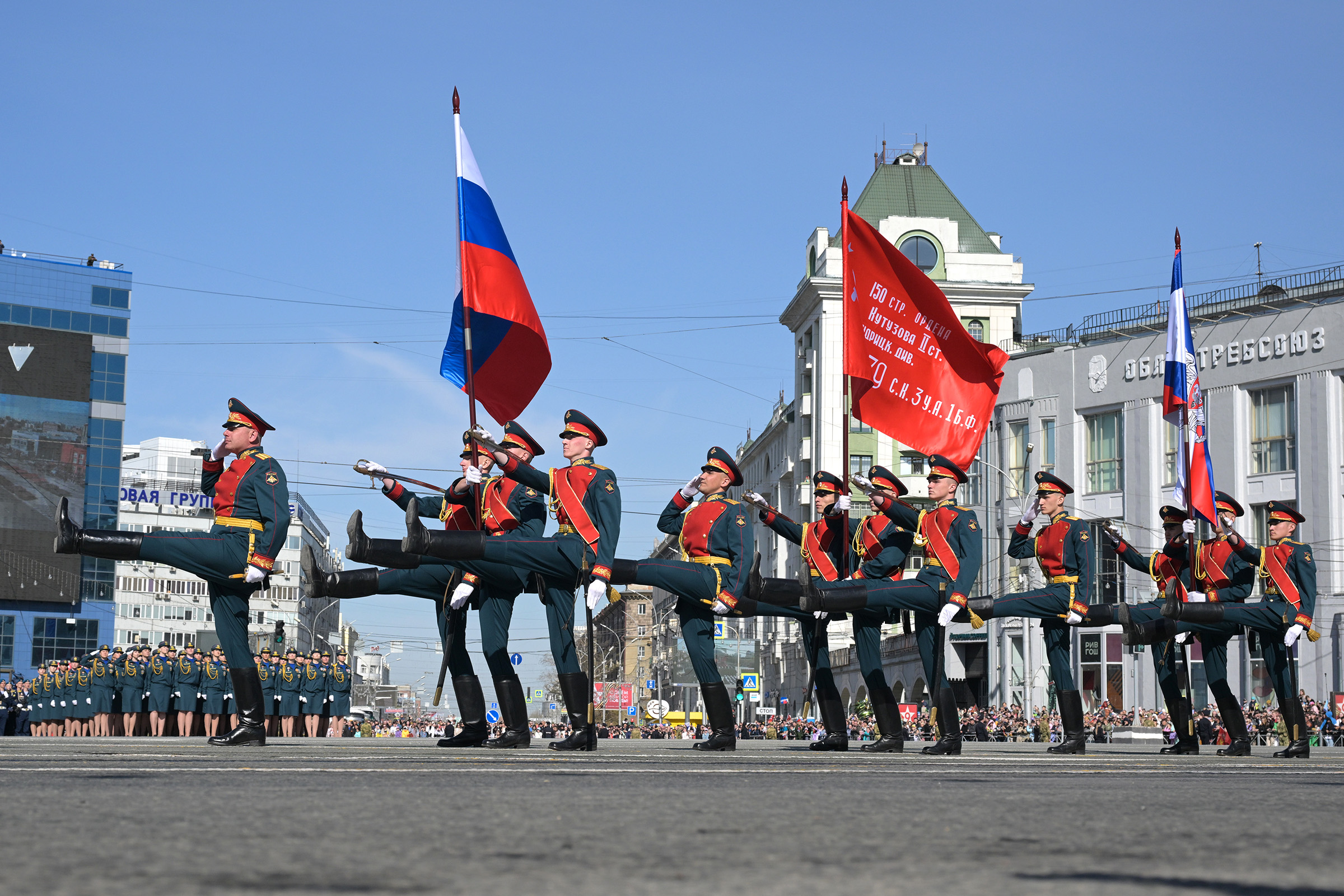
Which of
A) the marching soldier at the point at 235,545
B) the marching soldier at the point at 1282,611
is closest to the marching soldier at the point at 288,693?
the marching soldier at the point at 235,545

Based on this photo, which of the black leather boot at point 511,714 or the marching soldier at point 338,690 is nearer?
the black leather boot at point 511,714

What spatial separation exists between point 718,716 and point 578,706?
4.36ft

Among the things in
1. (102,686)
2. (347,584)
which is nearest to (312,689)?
(102,686)

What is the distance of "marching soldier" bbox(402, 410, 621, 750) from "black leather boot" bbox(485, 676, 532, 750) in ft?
2.10

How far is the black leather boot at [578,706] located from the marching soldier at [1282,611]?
5.58 metres

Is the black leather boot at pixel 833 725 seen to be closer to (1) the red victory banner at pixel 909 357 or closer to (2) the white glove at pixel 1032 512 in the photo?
(2) the white glove at pixel 1032 512

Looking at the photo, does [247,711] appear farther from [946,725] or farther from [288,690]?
[288,690]

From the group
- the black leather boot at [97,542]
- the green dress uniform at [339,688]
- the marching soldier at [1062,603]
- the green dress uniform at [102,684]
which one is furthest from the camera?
the green dress uniform at [339,688]

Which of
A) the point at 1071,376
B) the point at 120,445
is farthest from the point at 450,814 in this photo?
the point at 120,445

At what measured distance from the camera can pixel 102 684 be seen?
24844mm

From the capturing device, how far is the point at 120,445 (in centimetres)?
8481

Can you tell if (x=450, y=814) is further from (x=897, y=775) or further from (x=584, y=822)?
(x=897, y=775)

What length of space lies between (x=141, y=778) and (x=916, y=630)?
795 cm

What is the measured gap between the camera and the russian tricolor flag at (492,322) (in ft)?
45.1
